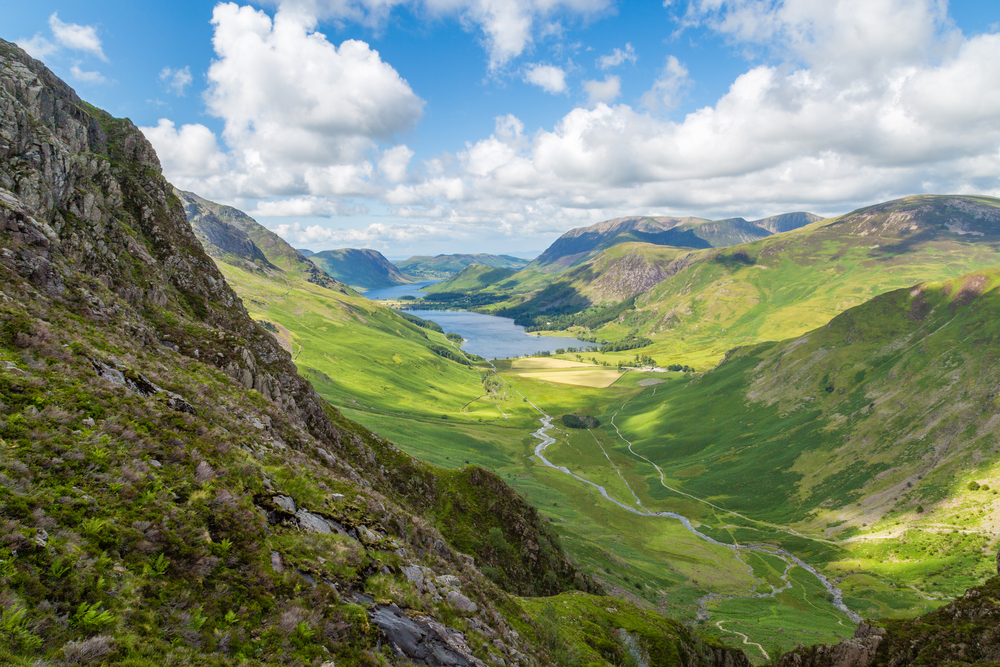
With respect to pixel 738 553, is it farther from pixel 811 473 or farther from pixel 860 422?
pixel 860 422

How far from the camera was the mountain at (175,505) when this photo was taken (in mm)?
9336

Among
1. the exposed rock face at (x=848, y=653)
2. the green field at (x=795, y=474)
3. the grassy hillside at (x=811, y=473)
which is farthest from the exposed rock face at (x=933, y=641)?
the grassy hillside at (x=811, y=473)

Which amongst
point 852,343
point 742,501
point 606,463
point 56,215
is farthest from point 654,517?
point 56,215

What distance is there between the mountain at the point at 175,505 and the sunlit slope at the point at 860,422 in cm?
9649

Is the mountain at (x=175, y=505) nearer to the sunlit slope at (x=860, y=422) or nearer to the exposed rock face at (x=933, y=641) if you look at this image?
the exposed rock face at (x=933, y=641)

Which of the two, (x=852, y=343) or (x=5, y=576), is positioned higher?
(x=5, y=576)

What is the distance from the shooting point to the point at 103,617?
843 cm

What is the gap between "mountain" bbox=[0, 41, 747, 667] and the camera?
9336mm

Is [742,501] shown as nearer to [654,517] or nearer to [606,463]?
[654,517]

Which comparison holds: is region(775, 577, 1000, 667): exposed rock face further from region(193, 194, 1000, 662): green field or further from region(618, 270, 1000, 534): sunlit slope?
region(618, 270, 1000, 534): sunlit slope

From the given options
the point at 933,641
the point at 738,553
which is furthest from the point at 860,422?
the point at 933,641

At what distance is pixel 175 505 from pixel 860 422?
169 m

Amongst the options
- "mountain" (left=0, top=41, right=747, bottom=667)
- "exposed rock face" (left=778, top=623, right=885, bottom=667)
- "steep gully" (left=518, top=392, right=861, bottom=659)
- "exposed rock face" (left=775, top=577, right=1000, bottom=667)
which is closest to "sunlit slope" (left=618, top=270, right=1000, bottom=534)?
"steep gully" (left=518, top=392, right=861, bottom=659)

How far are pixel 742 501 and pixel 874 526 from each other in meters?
31.4
